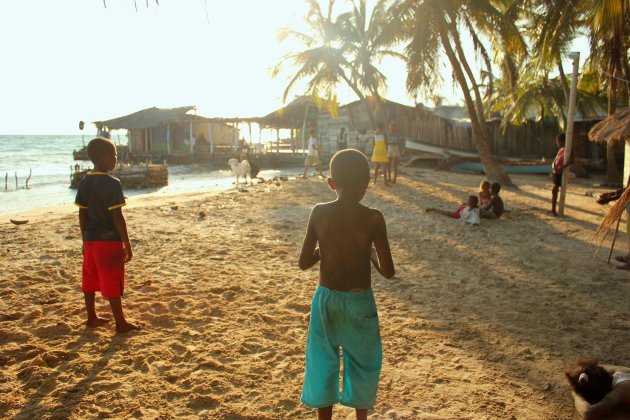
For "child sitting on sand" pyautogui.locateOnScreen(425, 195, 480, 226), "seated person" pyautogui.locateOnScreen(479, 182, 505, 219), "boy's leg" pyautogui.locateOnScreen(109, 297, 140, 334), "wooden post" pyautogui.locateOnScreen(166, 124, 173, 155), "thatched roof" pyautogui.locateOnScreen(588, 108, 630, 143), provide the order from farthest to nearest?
"wooden post" pyautogui.locateOnScreen(166, 124, 173, 155) → "seated person" pyautogui.locateOnScreen(479, 182, 505, 219) → "child sitting on sand" pyautogui.locateOnScreen(425, 195, 480, 226) → "thatched roof" pyautogui.locateOnScreen(588, 108, 630, 143) → "boy's leg" pyautogui.locateOnScreen(109, 297, 140, 334)

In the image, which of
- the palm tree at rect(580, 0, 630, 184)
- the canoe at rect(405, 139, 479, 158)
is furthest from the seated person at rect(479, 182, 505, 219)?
the canoe at rect(405, 139, 479, 158)

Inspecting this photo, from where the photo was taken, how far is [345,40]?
20266mm

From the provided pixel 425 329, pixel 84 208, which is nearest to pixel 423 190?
pixel 425 329

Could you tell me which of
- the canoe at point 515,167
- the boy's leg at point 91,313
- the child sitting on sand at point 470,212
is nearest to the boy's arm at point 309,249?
the boy's leg at point 91,313

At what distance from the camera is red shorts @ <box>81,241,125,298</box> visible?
3342 millimetres

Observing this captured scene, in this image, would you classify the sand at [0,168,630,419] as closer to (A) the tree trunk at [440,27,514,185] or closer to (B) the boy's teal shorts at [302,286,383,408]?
(B) the boy's teal shorts at [302,286,383,408]

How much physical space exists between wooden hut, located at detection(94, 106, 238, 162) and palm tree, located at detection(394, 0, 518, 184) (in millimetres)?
20284

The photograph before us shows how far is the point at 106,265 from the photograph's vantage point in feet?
11.0

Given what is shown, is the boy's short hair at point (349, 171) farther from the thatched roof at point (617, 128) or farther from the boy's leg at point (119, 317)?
the thatched roof at point (617, 128)

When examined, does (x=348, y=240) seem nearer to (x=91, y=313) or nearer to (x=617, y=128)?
(x=91, y=313)

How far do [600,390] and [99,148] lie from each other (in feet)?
11.1

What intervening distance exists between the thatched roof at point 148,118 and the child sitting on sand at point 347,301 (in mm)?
30662

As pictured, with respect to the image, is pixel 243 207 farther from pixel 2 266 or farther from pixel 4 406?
pixel 4 406

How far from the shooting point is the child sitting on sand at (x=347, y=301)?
6.92 ft
